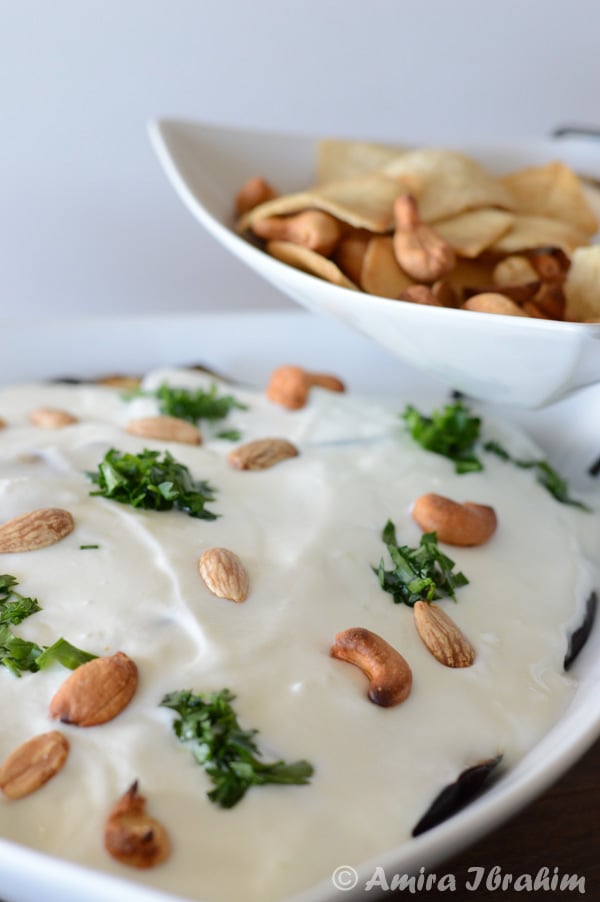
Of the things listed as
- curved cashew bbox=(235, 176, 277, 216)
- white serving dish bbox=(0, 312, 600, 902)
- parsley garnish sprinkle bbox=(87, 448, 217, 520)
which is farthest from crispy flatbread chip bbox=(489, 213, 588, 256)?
parsley garnish sprinkle bbox=(87, 448, 217, 520)

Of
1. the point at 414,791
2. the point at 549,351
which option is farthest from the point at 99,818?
the point at 549,351

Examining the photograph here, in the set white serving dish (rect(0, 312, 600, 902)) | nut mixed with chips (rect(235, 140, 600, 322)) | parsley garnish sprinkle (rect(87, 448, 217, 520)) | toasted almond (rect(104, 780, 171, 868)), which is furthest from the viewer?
white serving dish (rect(0, 312, 600, 902))

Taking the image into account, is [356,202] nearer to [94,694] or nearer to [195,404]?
[195,404]

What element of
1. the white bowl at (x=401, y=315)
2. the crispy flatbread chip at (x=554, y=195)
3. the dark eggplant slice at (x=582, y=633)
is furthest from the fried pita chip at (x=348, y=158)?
the dark eggplant slice at (x=582, y=633)

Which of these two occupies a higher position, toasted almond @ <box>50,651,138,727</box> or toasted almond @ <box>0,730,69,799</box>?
toasted almond @ <box>50,651,138,727</box>

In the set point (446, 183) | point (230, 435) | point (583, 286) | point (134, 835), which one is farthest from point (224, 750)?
point (446, 183)

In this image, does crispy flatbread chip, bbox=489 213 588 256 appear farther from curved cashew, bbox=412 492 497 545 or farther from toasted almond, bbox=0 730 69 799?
toasted almond, bbox=0 730 69 799

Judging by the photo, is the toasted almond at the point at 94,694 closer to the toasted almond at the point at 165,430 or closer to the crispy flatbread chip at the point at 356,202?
the toasted almond at the point at 165,430
